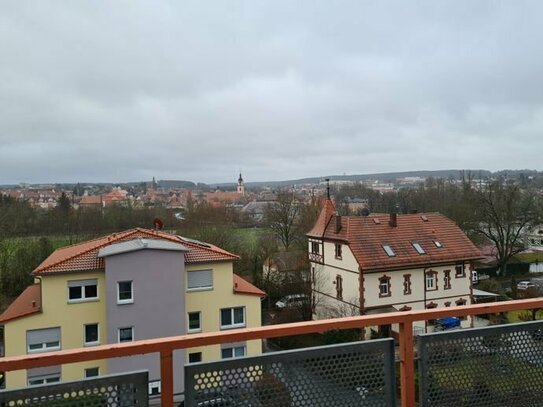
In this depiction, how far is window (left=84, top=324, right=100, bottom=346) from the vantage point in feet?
52.9

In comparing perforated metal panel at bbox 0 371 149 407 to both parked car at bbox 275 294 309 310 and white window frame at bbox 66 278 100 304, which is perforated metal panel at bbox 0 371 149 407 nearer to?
white window frame at bbox 66 278 100 304

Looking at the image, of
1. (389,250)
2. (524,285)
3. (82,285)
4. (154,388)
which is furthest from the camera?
→ (524,285)

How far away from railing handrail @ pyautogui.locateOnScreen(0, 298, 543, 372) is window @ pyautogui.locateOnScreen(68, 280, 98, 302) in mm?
15441

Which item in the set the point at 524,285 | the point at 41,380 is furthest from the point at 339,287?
the point at 41,380

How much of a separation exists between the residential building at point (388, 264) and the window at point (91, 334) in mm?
10285

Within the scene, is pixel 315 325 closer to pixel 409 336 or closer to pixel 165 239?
pixel 409 336

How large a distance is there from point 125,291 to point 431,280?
44.6ft

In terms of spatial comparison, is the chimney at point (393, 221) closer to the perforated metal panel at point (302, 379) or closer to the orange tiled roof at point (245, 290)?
the orange tiled roof at point (245, 290)

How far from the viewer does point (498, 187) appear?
35.4m

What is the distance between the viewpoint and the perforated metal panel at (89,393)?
1771 mm

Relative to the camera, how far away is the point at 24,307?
15836 millimetres

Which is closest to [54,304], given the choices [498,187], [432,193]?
[498,187]

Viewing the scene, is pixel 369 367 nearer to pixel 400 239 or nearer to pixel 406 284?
pixel 406 284

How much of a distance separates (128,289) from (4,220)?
1701cm
